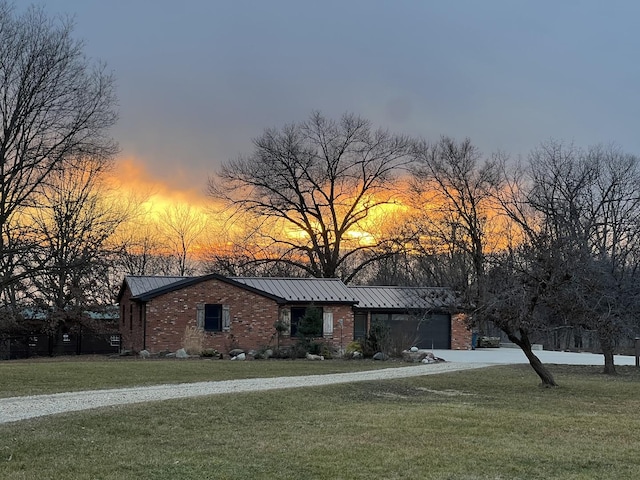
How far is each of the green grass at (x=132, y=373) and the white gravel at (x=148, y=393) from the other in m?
0.93

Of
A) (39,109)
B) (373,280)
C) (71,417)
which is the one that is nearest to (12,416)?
(71,417)

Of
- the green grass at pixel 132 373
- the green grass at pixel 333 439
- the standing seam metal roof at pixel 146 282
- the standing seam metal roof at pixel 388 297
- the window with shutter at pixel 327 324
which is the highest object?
the standing seam metal roof at pixel 146 282

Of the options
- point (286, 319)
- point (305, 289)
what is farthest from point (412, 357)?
point (305, 289)

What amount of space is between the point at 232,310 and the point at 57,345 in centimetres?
1325

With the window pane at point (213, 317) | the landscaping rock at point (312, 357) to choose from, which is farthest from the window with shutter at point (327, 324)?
the window pane at point (213, 317)

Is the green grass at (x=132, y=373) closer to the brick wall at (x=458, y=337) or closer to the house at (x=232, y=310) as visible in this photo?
the house at (x=232, y=310)

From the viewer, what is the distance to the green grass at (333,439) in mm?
7621

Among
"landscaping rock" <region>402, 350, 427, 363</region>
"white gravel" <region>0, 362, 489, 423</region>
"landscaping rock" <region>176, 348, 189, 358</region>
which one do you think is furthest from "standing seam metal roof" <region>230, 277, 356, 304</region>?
"white gravel" <region>0, 362, 489, 423</region>

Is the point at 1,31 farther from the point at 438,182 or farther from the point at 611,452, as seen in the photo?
the point at 438,182

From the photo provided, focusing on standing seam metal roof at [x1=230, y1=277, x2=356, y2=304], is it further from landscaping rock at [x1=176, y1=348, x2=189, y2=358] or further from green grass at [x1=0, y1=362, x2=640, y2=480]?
green grass at [x1=0, y1=362, x2=640, y2=480]

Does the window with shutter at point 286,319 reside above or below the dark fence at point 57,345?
above

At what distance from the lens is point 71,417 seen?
10867 millimetres

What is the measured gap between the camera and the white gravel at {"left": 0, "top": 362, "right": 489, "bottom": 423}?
1207cm

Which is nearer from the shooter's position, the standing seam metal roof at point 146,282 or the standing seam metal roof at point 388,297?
the standing seam metal roof at point 146,282
